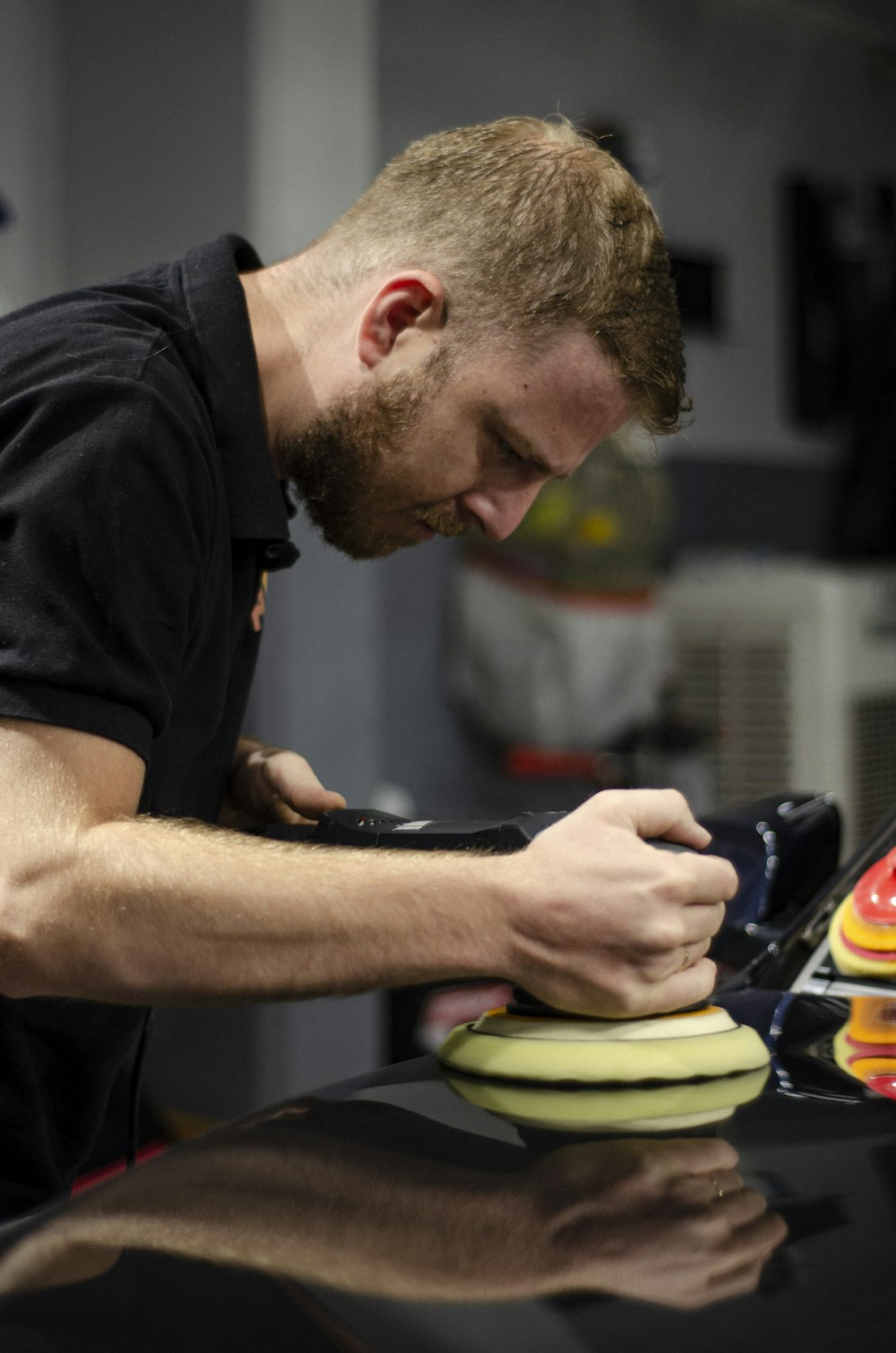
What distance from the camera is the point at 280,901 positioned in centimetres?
76

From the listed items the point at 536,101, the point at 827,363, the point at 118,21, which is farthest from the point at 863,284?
the point at 118,21

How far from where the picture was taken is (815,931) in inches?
36.8

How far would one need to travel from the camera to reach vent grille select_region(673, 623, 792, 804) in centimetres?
310

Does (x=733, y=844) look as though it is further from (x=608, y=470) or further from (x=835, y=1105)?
(x=608, y=470)

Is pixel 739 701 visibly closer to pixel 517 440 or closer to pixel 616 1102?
pixel 517 440

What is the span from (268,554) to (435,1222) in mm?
615

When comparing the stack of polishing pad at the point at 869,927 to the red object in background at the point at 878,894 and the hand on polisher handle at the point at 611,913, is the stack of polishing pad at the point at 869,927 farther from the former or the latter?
the hand on polisher handle at the point at 611,913

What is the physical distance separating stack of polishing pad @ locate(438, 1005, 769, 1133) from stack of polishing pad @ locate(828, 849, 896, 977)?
0.17 m

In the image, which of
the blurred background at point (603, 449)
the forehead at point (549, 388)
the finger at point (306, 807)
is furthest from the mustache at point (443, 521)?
the blurred background at point (603, 449)

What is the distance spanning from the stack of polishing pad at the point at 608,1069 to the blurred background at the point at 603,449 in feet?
5.98

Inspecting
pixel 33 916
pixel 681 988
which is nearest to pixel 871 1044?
pixel 681 988

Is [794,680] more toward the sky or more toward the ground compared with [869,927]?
more toward the ground

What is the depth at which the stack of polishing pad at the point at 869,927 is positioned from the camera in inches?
34.0

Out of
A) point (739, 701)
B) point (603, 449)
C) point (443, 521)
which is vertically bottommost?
point (739, 701)
